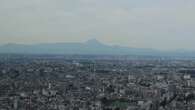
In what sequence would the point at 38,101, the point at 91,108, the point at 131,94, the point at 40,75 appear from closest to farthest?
the point at 91,108 < the point at 38,101 < the point at 131,94 < the point at 40,75

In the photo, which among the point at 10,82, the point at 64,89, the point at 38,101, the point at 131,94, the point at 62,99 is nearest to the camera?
the point at 38,101

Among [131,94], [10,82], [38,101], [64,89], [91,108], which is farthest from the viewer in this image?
[10,82]

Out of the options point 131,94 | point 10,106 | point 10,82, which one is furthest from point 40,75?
point 10,106

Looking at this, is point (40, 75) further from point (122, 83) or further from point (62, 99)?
point (62, 99)

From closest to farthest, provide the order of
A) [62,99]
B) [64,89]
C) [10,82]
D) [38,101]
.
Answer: [38,101]
[62,99]
[64,89]
[10,82]

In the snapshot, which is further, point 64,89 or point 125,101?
point 64,89

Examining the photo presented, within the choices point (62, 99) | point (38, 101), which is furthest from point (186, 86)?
point (38, 101)

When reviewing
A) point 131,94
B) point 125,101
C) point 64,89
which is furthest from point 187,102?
point 64,89

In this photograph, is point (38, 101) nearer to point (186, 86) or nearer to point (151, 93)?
point (151, 93)

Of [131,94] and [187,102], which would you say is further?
[131,94]
